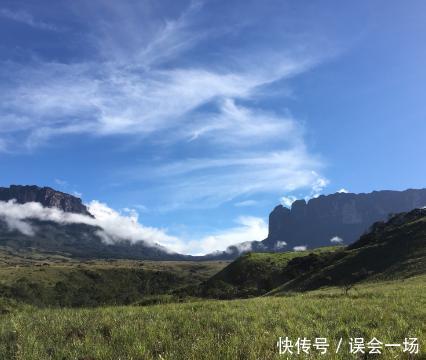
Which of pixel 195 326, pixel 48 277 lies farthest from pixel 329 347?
pixel 48 277

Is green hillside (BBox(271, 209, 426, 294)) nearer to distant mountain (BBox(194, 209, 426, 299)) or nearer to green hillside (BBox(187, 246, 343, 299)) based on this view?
distant mountain (BBox(194, 209, 426, 299))

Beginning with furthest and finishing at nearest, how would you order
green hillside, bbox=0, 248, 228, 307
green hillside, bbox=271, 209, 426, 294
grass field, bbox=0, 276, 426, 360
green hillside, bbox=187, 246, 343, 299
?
green hillside, bbox=0, 248, 228, 307 → green hillside, bbox=187, 246, 343, 299 → green hillside, bbox=271, 209, 426, 294 → grass field, bbox=0, 276, 426, 360

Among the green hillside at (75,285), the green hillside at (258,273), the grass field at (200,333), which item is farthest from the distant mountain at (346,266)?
the grass field at (200,333)

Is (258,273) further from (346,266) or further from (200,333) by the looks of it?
(200,333)

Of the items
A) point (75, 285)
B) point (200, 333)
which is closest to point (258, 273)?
point (75, 285)

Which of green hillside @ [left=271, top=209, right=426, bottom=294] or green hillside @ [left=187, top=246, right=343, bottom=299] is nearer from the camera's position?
green hillside @ [left=271, top=209, right=426, bottom=294]

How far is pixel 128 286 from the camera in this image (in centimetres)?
17662

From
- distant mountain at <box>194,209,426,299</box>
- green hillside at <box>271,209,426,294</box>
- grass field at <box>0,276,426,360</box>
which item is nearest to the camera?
grass field at <box>0,276,426,360</box>

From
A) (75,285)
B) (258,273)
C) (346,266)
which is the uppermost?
(346,266)

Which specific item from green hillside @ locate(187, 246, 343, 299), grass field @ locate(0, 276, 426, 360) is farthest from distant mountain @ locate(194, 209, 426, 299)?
grass field @ locate(0, 276, 426, 360)

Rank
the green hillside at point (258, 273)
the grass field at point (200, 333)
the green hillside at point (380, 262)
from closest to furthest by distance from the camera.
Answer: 1. the grass field at point (200, 333)
2. the green hillside at point (380, 262)
3. the green hillside at point (258, 273)

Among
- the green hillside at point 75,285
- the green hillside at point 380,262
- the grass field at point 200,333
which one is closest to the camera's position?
the grass field at point 200,333

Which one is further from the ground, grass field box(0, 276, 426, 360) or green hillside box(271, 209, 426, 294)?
green hillside box(271, 209, 426, 294)

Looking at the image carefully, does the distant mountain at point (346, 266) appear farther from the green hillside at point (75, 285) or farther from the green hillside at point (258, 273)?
the green hillside at point (75, 285)
